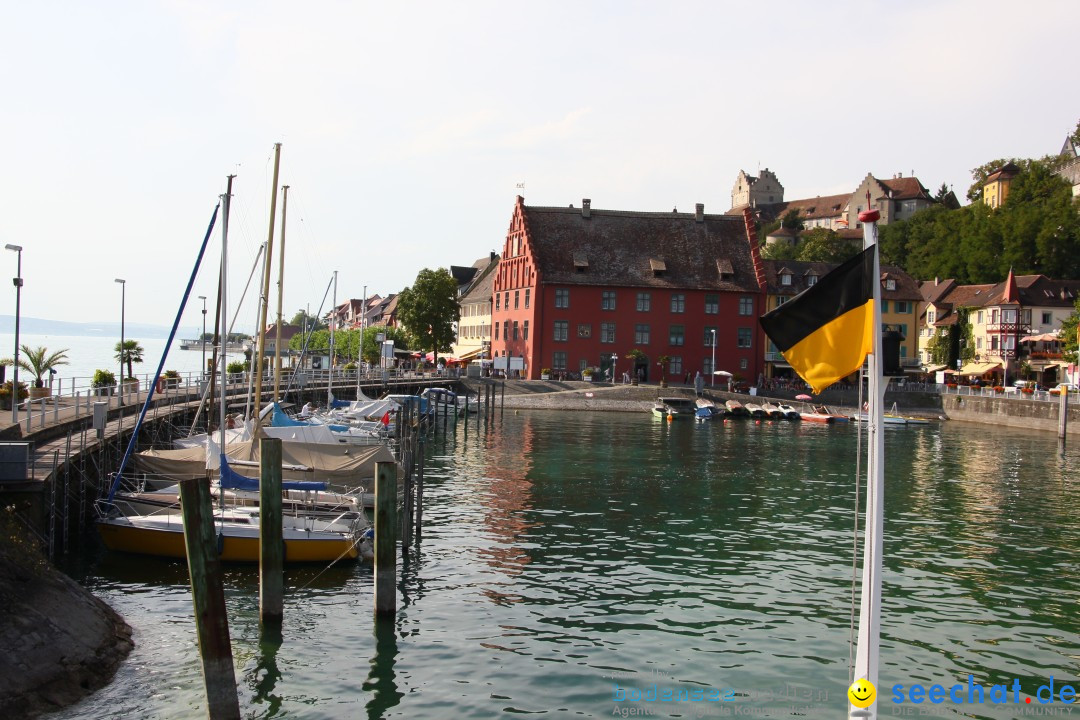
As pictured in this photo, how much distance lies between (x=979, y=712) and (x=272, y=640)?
12.0 meters

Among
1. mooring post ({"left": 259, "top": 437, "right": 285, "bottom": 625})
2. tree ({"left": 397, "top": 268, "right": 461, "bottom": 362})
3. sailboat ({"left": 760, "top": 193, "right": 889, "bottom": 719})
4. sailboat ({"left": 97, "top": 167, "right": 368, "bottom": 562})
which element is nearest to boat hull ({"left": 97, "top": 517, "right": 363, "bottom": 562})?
sailboat ({"left": 97, "top": 167, "right": 368, "bottom": 562})

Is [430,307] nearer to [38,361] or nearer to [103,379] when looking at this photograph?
[103,379]

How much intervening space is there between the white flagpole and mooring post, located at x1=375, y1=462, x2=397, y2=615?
1099cm

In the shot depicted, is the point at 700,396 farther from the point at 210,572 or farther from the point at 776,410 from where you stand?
the point at 210,572

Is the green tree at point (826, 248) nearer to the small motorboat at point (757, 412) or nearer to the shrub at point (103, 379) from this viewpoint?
the small motorboat at point (757, 412)

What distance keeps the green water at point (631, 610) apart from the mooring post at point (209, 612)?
53.4 inches

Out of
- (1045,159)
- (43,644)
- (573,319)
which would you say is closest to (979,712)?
(43,644)

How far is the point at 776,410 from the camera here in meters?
81.2

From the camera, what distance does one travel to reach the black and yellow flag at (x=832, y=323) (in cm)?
1029

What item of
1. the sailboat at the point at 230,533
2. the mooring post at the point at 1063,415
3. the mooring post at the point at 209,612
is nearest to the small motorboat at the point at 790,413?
the mooring post at the point at 1063,415

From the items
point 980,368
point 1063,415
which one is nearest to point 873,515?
point 1063,415

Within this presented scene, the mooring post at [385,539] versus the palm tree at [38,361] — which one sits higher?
the palm tree at [38,361]

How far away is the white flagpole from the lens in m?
9.66

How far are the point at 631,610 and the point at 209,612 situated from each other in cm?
960
